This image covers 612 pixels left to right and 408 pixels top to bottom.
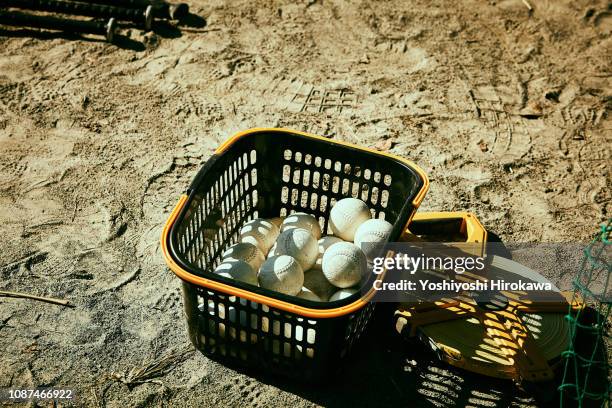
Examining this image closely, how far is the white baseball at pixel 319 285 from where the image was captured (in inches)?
126

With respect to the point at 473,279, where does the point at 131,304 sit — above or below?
below

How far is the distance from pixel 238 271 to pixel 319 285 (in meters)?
0.43

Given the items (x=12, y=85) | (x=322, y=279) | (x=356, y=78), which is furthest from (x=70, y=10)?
(x=322, y=279)

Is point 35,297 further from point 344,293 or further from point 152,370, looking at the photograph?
point 344,293

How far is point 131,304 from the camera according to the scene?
131 inches

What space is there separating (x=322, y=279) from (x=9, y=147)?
2.34 meters

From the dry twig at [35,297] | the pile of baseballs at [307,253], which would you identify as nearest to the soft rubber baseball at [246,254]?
the pile of baseballs at [307,253]

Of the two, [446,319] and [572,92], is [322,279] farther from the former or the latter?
[572,92]

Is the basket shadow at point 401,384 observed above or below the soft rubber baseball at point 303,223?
below

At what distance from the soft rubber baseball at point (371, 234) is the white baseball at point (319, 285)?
0.24 metres

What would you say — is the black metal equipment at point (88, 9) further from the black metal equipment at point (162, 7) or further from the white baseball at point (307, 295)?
the white baseball at point (307, 295)

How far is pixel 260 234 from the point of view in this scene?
3.40m

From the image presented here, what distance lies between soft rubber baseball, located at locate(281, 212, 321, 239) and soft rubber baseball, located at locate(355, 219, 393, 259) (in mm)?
285

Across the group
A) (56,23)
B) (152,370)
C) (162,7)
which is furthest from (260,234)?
(56,23)
